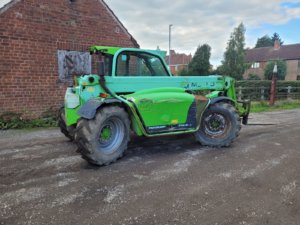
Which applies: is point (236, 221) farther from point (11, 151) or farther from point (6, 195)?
point (11, 151)

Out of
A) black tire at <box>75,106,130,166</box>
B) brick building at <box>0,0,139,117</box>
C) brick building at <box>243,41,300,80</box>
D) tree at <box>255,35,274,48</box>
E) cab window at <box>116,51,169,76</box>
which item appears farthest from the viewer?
tree at <box>255,35,274,48</box>

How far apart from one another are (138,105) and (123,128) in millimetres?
504

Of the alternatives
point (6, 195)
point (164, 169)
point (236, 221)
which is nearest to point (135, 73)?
point (164, 169)

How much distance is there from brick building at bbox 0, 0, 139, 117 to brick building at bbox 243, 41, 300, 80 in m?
41.3

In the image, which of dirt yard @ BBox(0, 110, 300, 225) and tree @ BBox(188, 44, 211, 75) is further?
tree @ BBox(188, 44, 211, 75)

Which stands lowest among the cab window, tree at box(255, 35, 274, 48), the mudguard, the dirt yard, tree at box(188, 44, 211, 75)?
the dirt yard

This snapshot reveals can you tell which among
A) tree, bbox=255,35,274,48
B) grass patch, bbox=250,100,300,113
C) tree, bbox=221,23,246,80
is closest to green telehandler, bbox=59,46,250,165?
grass patch, bbox=250,100,300,113

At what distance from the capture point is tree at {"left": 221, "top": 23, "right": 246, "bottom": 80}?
1453 inches

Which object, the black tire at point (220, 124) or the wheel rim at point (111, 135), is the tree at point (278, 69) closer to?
the black tire at point (220, 124)

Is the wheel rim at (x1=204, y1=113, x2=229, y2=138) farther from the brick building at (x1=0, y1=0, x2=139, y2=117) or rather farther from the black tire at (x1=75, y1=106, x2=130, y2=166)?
the brick building at (x1=0, y1=0, x2=139, y2=117)

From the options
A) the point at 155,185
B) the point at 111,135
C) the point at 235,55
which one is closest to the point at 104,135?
the point at 111,135

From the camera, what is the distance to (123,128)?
4.90 meters

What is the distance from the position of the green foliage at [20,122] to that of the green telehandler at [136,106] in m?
2.45

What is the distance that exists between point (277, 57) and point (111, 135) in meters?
50.7
